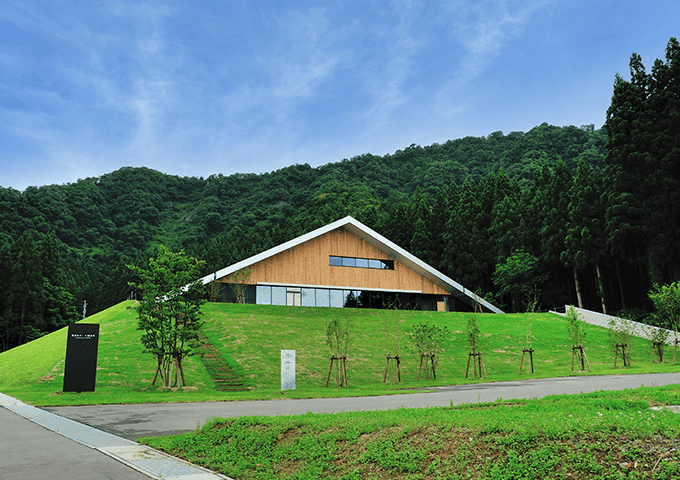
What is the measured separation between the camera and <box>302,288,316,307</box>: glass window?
35.1 meters

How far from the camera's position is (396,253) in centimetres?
3762

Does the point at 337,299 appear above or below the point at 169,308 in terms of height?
above

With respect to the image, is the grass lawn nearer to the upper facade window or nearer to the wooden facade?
the wooden facade

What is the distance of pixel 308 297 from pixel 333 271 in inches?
102

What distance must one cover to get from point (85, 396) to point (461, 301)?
3114 cm

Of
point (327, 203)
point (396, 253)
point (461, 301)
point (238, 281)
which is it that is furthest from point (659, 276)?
point (327, 203)

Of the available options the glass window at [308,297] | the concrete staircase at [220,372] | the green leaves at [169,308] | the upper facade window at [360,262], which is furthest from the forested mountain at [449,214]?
the green leaves at [169,308]

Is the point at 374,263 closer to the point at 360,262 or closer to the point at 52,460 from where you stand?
the point at 360,262

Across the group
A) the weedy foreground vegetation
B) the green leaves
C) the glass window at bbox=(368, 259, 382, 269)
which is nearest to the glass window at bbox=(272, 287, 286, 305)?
the glass window at bbox=(368, 259, 382, 269)

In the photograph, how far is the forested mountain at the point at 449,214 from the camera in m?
35.2

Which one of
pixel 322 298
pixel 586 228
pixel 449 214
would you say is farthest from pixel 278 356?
pixel 449 214

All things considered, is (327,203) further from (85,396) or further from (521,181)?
(85,396)

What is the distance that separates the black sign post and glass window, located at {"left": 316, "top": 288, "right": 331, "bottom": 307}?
65.1 ft

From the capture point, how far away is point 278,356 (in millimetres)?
22062
